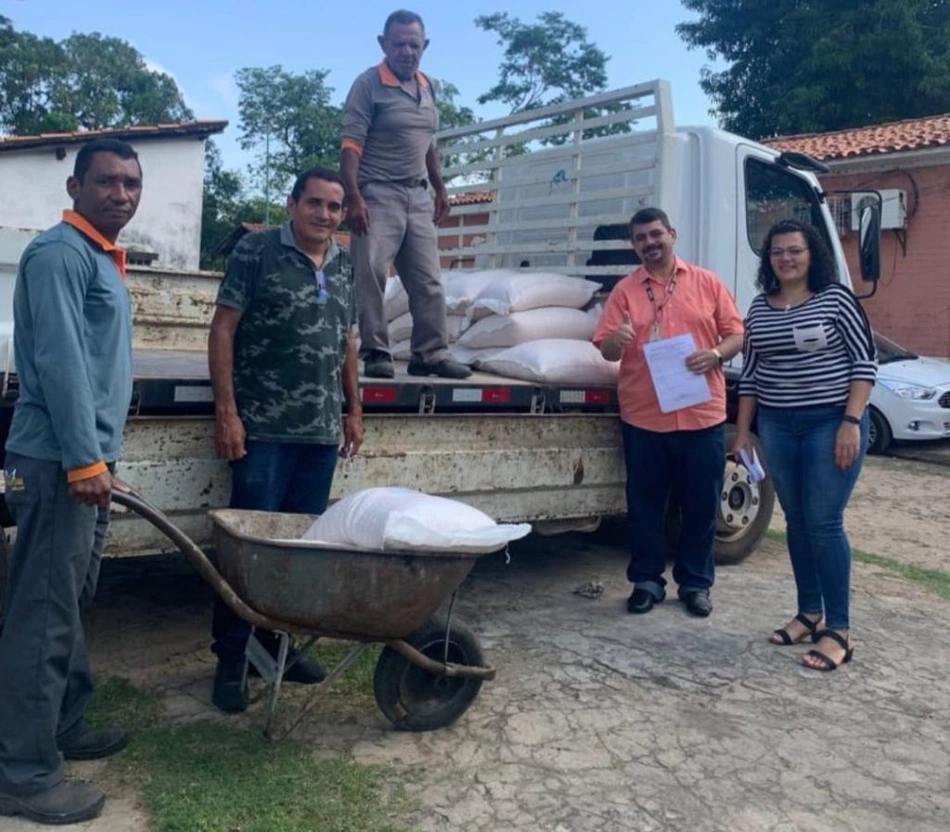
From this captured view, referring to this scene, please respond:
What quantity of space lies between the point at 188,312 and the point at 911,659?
152 inches

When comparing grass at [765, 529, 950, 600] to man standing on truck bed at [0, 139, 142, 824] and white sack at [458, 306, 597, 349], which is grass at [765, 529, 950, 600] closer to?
white sack at [458, 306, 597, 349]

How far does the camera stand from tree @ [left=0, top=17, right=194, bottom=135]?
32.6 m

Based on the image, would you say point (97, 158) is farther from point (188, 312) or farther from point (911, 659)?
point (911, 659)

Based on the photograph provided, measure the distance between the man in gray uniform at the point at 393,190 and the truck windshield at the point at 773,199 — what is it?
1896 mm

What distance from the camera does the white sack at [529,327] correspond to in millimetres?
5176

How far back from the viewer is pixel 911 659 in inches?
175

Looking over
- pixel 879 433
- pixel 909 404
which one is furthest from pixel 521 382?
pixel 879 433

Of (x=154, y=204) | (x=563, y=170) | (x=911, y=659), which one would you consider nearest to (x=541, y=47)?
(x=154, y=204)

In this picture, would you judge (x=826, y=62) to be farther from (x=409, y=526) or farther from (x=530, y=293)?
(x=409, y=526)

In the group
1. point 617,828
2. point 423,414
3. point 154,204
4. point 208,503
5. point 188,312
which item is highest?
point 154,204

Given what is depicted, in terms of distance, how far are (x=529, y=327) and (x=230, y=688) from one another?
96.6 inches

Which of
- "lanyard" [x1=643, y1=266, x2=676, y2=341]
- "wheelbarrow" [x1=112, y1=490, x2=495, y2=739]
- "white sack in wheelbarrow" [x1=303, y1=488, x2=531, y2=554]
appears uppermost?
"lanyard" [x1=643, y1=266, x2=676, y2=341]

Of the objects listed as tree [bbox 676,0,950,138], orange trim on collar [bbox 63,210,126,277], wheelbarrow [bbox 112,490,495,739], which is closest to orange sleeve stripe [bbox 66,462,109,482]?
wheelbarrow [bbox 112,490,495,739]

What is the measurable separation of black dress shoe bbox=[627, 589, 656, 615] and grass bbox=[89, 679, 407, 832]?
2.00 meters
